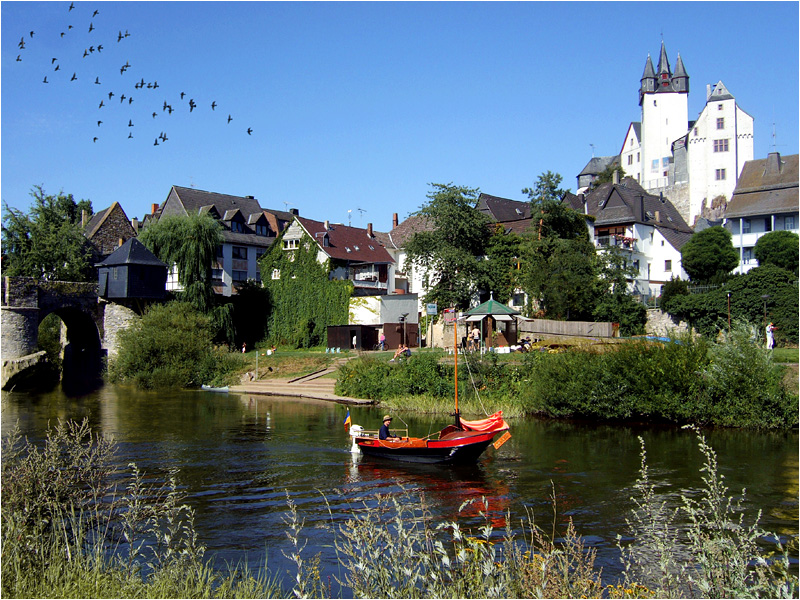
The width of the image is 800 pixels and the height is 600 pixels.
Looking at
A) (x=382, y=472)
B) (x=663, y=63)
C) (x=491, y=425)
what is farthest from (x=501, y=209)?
(x=663, y=63)

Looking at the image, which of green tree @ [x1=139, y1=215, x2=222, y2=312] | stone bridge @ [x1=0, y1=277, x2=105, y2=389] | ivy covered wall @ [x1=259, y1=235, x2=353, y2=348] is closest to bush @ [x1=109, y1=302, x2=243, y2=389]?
green tree @ [x1=139, y1=215, x2=222, y2=312]

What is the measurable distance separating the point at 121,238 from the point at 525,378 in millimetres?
45073

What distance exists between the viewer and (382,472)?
21312mm

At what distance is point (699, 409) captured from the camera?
28203 millimetres

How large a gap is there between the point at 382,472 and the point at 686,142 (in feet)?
265

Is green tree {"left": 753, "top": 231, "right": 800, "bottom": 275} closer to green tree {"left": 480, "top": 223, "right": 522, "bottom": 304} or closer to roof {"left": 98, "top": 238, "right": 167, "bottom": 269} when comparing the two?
green tree {"left": 480, "top": 223, "right": 522, "bottom": 304}

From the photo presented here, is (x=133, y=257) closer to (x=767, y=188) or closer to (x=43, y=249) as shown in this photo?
(x=43, y=249)

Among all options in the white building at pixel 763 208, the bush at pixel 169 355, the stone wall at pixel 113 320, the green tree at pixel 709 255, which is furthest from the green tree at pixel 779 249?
the stone wall at pixel 113 320

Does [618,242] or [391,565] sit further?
[618,242]

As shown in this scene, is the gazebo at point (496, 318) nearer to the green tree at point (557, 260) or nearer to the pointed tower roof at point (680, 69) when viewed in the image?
the green tree at point (557, 260)

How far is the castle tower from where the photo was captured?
98.4m

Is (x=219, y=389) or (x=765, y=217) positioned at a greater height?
(x=765, y=217)

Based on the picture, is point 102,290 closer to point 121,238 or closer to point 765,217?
point 121,238

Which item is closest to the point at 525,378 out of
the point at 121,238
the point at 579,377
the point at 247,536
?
the point at 579,377
